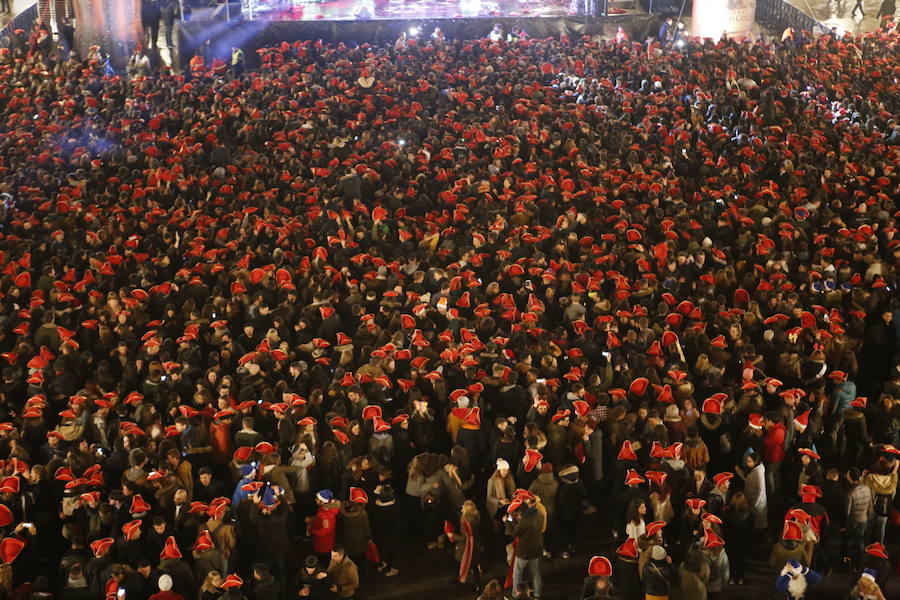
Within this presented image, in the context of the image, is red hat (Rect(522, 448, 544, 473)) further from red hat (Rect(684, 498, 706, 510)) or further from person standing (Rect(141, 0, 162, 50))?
person standing (Rect(141, 0, 162, 50))

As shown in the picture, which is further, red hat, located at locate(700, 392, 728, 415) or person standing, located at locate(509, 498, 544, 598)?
red hat, located at locate(700, 392, 728, 415)

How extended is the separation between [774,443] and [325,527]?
15.7 ft

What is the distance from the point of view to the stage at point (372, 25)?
2978 cm

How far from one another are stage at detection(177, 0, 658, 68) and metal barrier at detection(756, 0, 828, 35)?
5693mm

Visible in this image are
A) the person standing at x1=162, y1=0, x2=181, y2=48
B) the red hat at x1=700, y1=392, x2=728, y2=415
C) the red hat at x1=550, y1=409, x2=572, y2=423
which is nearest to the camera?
the red hat at x1=550, y1=409, x2=572, y2=423

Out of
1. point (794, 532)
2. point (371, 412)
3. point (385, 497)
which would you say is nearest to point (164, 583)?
point (385, 497)

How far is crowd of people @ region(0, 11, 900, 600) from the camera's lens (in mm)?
9625

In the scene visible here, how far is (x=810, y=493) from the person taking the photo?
31.0 feet

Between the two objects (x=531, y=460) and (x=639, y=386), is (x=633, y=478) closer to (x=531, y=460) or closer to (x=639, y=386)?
(x=531, y=460)

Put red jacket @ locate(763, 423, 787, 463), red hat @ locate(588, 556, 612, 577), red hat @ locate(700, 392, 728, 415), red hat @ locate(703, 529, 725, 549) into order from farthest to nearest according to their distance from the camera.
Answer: red hat @ locate(700, 392, 728, 415) < red jacket @ locate(763, 423, 787, 463) < red hat @ locate(703, 529, 725, 549) < red hat @ locate(588, 556, 612, 577)

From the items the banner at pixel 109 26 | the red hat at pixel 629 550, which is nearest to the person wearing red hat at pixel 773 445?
the red hat at pixel 629 550

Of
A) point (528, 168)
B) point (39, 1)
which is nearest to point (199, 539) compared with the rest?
point (528, 168)

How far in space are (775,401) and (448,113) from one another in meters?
11.3

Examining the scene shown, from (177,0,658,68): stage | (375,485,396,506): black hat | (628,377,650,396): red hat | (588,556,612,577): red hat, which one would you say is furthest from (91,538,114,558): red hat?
(177,0,658,68): stage
